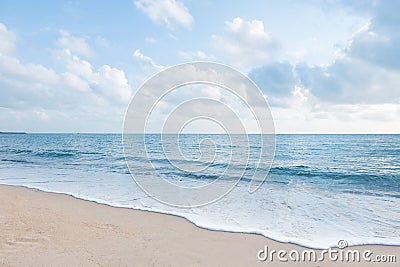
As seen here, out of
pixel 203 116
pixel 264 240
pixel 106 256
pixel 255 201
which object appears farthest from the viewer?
pixel 203 116

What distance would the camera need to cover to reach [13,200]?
849 centimetres

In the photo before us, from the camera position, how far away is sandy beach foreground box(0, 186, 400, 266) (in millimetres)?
4473

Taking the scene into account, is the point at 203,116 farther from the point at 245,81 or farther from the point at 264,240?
the point at 264,240

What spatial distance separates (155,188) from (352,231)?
7.59m

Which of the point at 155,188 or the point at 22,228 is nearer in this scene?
the point at 22,228

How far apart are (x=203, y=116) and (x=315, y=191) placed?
5655 mm

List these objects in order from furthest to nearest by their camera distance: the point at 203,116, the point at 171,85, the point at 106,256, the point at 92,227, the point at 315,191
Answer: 1. the point at 315,191
2. the point at 203,116
3. the point at 171,85
4. the point at 92,227
5. the point at 106,256

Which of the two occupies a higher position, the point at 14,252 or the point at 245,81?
the point at 245,81

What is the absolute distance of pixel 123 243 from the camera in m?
5.12

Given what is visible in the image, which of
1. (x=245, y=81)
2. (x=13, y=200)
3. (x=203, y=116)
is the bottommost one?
(x=13, y=200)

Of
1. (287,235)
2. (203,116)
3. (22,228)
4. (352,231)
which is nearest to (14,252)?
(22,228)

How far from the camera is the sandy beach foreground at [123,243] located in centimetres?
447

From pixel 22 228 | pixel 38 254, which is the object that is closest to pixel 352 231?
pixel 38 254

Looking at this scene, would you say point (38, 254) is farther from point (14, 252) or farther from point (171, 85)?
point (171, 85)
